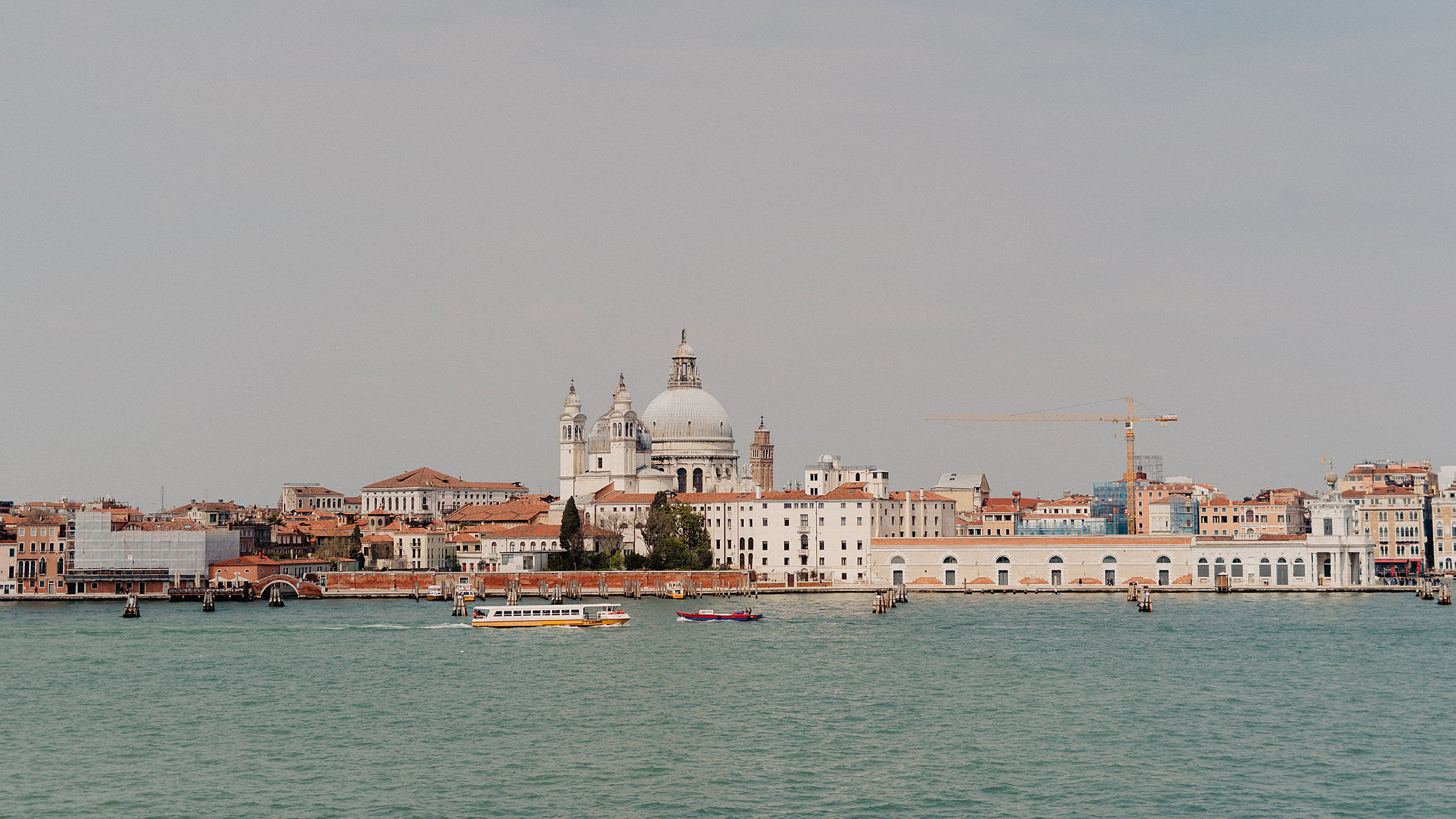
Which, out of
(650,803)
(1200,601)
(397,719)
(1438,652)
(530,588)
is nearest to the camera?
(650,803)

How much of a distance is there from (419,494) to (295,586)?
161 ft

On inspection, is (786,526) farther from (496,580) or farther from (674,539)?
(496,580)

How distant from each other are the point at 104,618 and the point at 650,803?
42.8 meters

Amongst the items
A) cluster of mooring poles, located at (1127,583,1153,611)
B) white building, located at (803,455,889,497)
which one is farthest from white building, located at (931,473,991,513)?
cluster of mooring poles, located at (1127,583,1153,611)

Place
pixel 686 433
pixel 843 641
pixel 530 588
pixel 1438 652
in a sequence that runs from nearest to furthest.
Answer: pixel 1438 652 → pixel 843 641 → pixel 530 588 → pixel 686 433

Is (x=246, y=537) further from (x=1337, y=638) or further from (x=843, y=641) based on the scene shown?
(x=1337, y=638)

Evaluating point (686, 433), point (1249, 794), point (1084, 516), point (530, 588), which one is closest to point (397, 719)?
point (1249, 794)

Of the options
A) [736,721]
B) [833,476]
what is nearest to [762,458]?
[833,476]

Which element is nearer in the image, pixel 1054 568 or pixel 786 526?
pixel 1054 568

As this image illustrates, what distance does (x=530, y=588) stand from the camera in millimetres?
72750

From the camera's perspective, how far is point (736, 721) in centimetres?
3028

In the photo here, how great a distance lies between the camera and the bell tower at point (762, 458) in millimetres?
96688

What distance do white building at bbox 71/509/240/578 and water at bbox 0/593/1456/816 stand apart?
2192cm

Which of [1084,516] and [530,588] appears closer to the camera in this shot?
[530,588]
